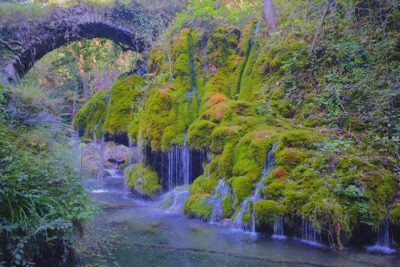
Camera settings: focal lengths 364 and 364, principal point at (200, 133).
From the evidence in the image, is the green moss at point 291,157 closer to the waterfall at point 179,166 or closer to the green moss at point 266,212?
the green moss at point 266,212

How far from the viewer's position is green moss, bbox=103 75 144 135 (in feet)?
42.6

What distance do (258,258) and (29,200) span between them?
3.41 meters

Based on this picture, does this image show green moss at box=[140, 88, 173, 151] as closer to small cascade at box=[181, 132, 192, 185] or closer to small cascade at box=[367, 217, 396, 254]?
small cascade at box=[181, 132, 192, 185]

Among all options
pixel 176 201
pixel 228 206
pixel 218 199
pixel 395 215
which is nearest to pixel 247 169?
pixel 228 206

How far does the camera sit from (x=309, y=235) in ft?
21.4

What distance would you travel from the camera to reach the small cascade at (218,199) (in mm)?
8078

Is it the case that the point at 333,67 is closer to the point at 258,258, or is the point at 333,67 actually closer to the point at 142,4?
the point at 258,258

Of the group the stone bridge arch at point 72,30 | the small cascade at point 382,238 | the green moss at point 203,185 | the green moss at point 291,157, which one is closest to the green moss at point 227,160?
the green moss at point 203,185

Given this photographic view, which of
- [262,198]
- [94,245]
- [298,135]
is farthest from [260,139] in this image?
[94,245]

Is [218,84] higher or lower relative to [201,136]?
higher

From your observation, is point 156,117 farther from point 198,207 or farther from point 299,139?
point 299,139

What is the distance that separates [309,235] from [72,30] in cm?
1348

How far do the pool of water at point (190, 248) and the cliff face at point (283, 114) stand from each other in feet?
1.78

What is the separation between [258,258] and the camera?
5641 mm
